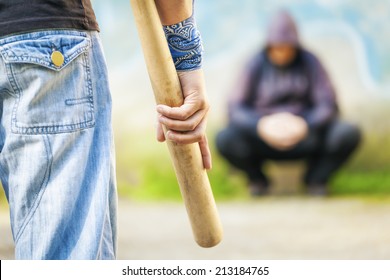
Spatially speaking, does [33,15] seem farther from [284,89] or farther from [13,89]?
[284,89]

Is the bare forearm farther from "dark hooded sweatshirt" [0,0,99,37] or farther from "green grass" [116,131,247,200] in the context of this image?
"green grass" [116,131,247,200]

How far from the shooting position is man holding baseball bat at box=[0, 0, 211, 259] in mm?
1637

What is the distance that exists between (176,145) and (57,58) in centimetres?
43

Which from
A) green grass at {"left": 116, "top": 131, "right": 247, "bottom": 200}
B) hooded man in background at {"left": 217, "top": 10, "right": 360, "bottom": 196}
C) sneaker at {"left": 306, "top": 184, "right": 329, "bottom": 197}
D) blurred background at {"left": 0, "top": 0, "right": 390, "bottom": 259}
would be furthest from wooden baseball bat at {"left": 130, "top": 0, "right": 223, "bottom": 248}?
green grass at {"left": 116, "top": 131, "right": 247, "bottom": 200}

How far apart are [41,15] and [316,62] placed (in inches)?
226

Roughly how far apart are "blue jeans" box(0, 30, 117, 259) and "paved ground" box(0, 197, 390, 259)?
2.72 metres

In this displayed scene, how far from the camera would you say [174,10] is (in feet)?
6.19

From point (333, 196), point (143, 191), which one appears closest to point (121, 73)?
point (143, 191)

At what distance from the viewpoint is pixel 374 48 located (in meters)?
7.38

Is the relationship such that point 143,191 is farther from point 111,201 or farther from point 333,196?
point 111,201

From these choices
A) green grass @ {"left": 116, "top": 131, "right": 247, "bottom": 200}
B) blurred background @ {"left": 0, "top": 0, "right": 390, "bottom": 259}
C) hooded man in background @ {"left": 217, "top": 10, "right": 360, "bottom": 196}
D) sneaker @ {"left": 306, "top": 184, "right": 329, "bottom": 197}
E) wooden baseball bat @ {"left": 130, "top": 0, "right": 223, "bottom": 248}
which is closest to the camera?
wooden baseball bat @ {"left": 130, "top": 0, "right": 223, "bottom": 248}

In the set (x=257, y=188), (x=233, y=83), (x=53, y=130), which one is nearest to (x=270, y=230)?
(x=257, y=188)

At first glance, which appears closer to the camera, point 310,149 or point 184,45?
point 184,45

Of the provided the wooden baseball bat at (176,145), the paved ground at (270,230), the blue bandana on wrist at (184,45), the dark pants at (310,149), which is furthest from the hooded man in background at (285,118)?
the blue bandana on wrist at (184,45)
